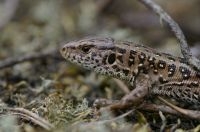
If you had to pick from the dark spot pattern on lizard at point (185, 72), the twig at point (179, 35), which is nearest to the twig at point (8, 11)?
the twig at point (179, 35)

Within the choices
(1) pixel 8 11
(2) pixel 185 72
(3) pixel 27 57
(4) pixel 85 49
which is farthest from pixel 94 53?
(1) pixel 8 11

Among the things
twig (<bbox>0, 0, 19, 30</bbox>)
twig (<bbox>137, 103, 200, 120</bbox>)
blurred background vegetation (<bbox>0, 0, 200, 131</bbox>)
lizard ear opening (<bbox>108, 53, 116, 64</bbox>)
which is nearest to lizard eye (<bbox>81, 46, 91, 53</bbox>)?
lizard ear opening (<bbox>108, 53, 116, 64</bbox>)

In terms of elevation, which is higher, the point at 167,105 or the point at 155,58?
the point at 155,58

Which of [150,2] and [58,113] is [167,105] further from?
[150,2]

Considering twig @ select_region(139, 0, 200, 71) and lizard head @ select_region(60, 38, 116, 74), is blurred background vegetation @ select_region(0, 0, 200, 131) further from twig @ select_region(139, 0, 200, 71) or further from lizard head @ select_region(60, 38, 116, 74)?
lizard head @ select_region(60, 38, 116, 74)

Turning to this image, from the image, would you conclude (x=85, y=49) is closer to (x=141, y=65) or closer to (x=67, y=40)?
(x=141, y=65)

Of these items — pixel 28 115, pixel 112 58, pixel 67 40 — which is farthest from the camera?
pixel 67 40

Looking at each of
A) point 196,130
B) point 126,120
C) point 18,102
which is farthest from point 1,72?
point 196,130
